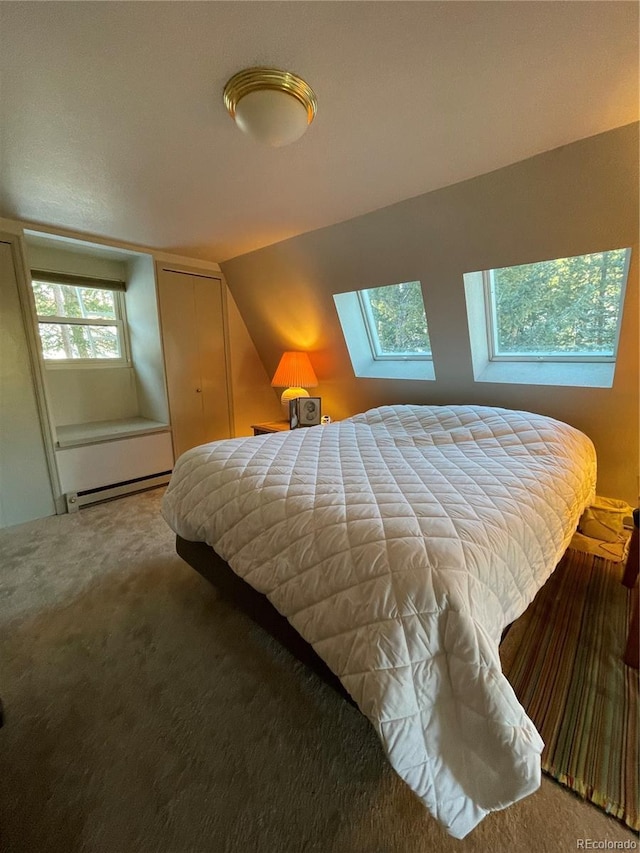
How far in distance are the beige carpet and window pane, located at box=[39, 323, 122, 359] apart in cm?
224

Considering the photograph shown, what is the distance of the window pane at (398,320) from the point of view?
2.96m

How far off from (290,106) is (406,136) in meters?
0.56

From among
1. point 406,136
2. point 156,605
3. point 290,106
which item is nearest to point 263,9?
point 290,106

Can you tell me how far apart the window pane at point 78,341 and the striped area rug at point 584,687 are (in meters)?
3.99

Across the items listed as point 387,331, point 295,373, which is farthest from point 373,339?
point 295,373

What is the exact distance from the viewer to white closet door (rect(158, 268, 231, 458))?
3.37 metres

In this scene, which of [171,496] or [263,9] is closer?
[263,9]

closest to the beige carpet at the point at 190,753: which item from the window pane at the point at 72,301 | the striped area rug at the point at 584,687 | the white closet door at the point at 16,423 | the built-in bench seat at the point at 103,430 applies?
the striped area rug at the point at 584,687

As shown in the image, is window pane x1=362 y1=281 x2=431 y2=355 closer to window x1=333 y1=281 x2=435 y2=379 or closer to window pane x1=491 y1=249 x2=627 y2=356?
window x1=333 y1=281 x2=435 y2=379

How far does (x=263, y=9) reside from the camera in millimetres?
965

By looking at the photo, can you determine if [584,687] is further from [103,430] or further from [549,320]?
[103,430]

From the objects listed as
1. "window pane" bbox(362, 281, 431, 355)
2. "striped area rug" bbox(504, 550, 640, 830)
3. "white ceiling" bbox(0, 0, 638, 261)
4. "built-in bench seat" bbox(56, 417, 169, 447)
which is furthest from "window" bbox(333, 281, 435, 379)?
"built-in bench seat" bbox(56, 417, 169, 447)

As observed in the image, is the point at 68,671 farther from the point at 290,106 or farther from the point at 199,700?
the point at 290,106

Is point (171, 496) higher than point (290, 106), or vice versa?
point (290, 106)
